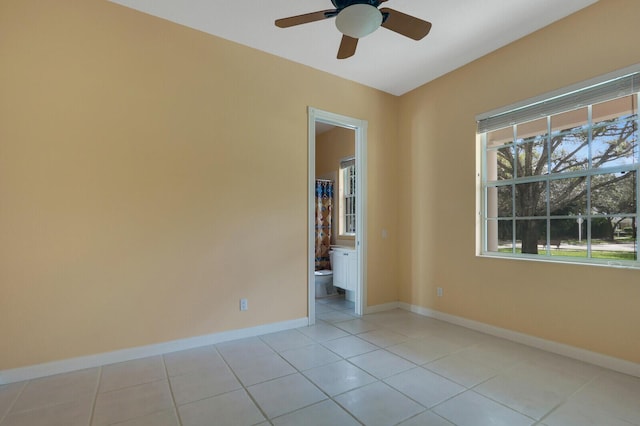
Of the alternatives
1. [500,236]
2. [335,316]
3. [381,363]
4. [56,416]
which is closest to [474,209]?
[500,236]

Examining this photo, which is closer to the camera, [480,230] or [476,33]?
[476,33]

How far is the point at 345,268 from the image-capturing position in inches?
184

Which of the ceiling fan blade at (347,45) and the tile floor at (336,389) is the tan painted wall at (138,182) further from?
the ceiling fan blade at (347,45)

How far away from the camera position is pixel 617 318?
8.21 feet

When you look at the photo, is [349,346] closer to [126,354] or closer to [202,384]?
[202,384]

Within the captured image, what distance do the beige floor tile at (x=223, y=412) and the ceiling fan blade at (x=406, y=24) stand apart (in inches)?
112

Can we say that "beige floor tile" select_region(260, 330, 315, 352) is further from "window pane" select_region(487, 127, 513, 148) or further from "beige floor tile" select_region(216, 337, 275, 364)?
"window pane" select_region(487, 127, 513, 148)

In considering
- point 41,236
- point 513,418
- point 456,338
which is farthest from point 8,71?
point 456,338

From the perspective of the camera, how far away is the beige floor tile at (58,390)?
2.04 m

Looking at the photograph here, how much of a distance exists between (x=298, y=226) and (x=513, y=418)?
2.53 meters

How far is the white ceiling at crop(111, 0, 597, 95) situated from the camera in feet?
8.69

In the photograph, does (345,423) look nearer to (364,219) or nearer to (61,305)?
(61,305)

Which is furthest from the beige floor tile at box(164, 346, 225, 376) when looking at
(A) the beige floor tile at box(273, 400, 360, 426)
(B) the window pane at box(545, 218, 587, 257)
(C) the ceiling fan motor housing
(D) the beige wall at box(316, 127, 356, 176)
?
(D) the beige wall at box(316, 127, 356, 176)

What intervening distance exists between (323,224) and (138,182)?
135 inches
